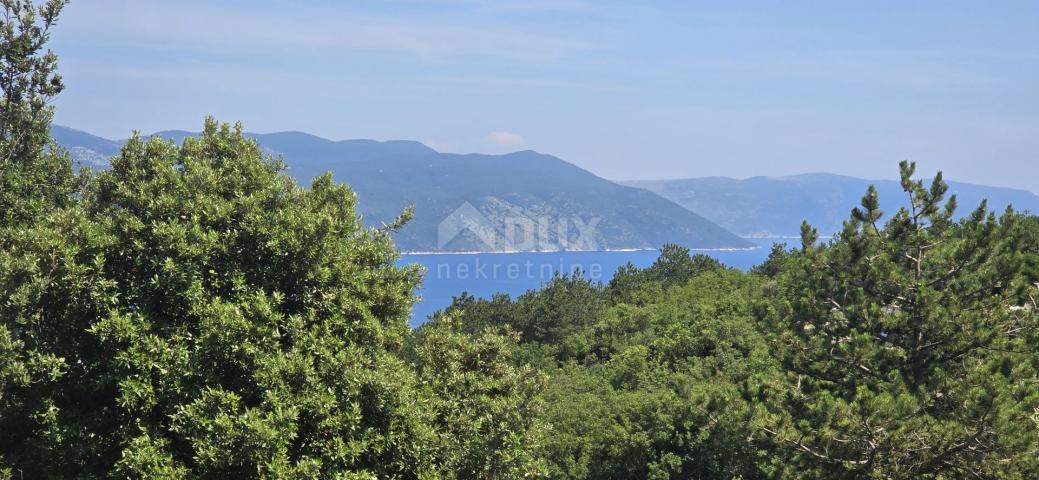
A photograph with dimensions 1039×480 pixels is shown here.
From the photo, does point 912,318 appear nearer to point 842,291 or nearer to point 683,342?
point 842,291

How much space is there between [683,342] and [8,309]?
1144 inches

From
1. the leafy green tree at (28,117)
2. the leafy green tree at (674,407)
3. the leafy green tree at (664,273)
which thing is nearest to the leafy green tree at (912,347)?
the leafy green tree at (674,407)

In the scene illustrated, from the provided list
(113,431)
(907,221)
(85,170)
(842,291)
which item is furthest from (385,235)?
(907,221)

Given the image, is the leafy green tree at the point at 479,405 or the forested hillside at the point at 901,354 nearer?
the leafy green tree at the point at 479,405

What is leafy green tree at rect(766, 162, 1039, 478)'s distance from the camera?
39.0 ft

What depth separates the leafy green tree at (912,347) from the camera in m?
11.9

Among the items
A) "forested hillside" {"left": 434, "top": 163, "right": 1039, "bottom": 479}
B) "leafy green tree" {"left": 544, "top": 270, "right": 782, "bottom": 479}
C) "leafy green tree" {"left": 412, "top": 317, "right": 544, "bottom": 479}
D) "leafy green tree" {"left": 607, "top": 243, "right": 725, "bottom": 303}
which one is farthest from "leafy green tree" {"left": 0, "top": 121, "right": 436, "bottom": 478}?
"leafy green tree" {"left": 607, "top": 243, "right": 725, "bottom": 303}

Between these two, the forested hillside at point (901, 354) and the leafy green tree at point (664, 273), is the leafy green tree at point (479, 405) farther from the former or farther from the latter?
the leafy green tree at point (664, 273)

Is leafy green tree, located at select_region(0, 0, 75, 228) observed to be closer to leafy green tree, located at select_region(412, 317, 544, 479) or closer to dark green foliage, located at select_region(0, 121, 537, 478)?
dark green foliage, located at select_region(0, 121, 537, 478)

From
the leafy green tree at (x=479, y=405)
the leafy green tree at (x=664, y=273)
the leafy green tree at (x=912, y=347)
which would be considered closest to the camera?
the leafy green tree at (x=479, y=405)

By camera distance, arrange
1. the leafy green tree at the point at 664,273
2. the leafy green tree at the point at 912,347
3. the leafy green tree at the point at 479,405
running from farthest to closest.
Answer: the leafy green tree at the point at 664,273 → the leafy green tree at the point at 912,347 → the leafy green tree at the point at 479,405

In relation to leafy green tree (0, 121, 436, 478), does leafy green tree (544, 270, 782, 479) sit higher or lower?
lower

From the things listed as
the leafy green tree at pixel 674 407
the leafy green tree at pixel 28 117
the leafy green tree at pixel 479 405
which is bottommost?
the leafy green tree at pixel 674 407

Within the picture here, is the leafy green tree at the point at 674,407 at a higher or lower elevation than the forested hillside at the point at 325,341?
lower
